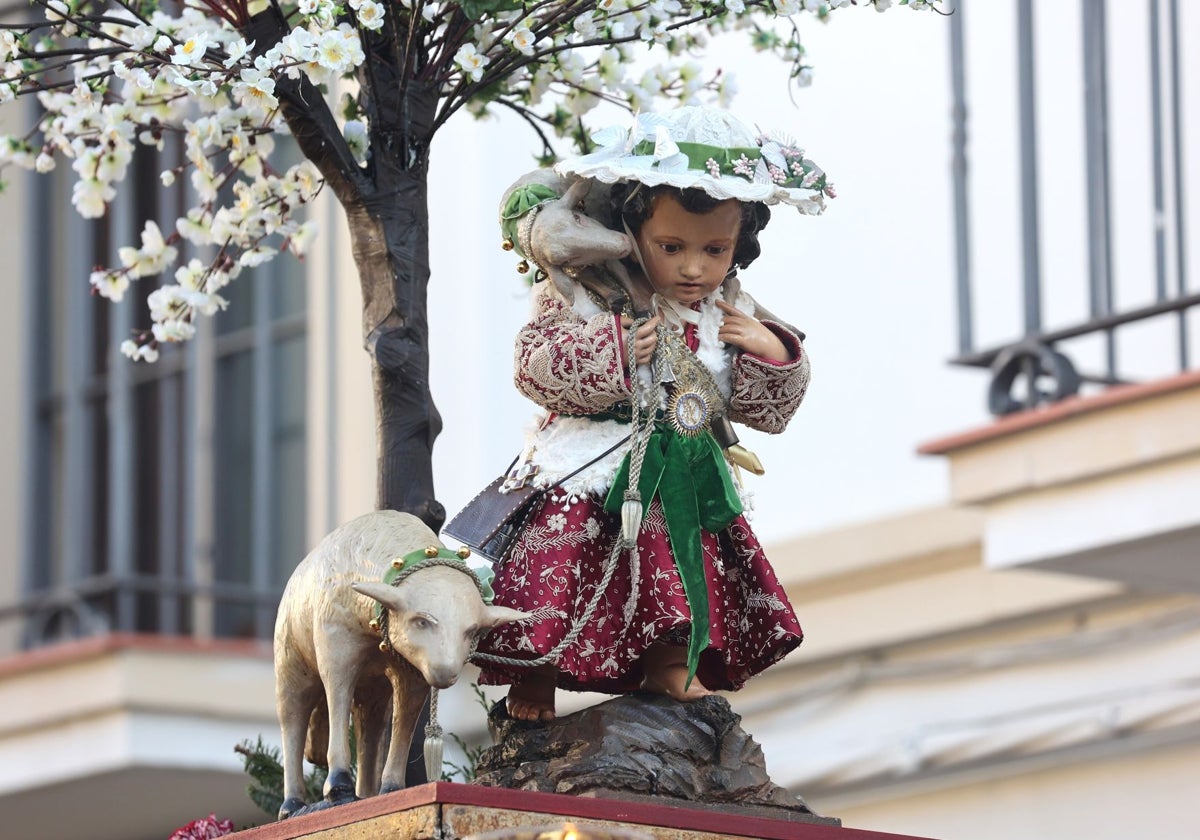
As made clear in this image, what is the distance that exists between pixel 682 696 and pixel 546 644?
23 centimetres

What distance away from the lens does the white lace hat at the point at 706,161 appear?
329 centimetres

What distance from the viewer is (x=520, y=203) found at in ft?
→ 11.1

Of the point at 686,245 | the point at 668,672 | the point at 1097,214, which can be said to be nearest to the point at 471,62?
the point at 686,245

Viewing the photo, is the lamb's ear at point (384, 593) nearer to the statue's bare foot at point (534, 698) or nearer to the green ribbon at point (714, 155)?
the statue's bare foot at point (534, 698)

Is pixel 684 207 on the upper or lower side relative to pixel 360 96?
lower

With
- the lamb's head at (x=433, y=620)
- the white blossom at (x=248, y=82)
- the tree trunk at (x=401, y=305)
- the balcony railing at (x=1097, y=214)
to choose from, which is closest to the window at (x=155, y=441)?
the balcony railing at (x=1097, y=214)

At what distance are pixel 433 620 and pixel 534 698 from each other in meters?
0.39

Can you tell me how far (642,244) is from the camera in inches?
133

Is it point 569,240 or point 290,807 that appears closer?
point 290,807

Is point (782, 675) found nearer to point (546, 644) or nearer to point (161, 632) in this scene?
point (161, 632)

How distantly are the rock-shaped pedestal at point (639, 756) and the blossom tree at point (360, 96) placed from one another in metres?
0.46

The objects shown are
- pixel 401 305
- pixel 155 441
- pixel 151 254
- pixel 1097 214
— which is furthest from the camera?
pixel 155 441

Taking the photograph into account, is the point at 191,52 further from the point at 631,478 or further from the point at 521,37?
the point at 631,478

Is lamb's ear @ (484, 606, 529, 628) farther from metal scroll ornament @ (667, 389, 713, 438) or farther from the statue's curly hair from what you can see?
the statue's curly hair
